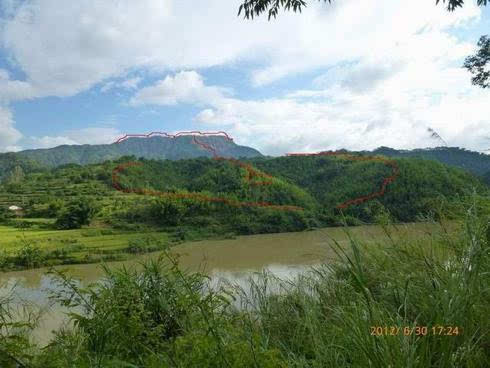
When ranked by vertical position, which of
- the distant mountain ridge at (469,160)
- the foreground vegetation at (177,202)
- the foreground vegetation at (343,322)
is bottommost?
the foreground vegetation at (177,202)

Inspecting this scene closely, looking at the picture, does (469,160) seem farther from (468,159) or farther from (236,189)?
(236,189)

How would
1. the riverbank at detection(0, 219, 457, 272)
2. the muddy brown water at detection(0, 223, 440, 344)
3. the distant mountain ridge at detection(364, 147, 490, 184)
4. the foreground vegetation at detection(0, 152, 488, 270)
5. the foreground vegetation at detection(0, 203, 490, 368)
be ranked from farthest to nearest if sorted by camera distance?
the foreground vegetation at detection(0, 152, 488, 270) < the riverbank at detection(0, 219, 457, 272) < the muddy brown water at detection(0, 223, 440, 344) < the distant mountain ridge at detection(364, 147, 490, 184) < the foreground vegetation at detection(0, 203, 490, 368)

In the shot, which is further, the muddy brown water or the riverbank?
the riverbank

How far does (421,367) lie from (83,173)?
54.7 metres

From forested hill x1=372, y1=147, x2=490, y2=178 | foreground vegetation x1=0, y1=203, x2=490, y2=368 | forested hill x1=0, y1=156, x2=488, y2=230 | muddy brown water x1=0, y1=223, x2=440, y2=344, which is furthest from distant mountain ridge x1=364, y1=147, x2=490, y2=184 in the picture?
forested hill x1=0, y1=156, x2=488, y2=230

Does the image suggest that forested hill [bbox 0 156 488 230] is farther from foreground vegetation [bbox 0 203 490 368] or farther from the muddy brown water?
foreground vegetation [bbox 0 203 490 368]

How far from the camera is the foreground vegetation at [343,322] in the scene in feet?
3.96

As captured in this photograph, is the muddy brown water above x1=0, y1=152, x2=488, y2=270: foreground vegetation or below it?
below

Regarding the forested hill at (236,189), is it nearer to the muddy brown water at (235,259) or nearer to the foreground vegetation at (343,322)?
the muddy brown water at (235,259)

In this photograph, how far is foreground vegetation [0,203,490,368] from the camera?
121 cm

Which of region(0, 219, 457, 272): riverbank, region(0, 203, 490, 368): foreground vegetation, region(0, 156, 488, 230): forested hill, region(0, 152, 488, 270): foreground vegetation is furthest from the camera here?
region(0, 156, 488, 230): forested hill

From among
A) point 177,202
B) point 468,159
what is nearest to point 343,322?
point 468,159

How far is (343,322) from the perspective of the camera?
147 centimetres

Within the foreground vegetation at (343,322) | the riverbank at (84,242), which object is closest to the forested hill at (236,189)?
the riverbank at (84,242)
